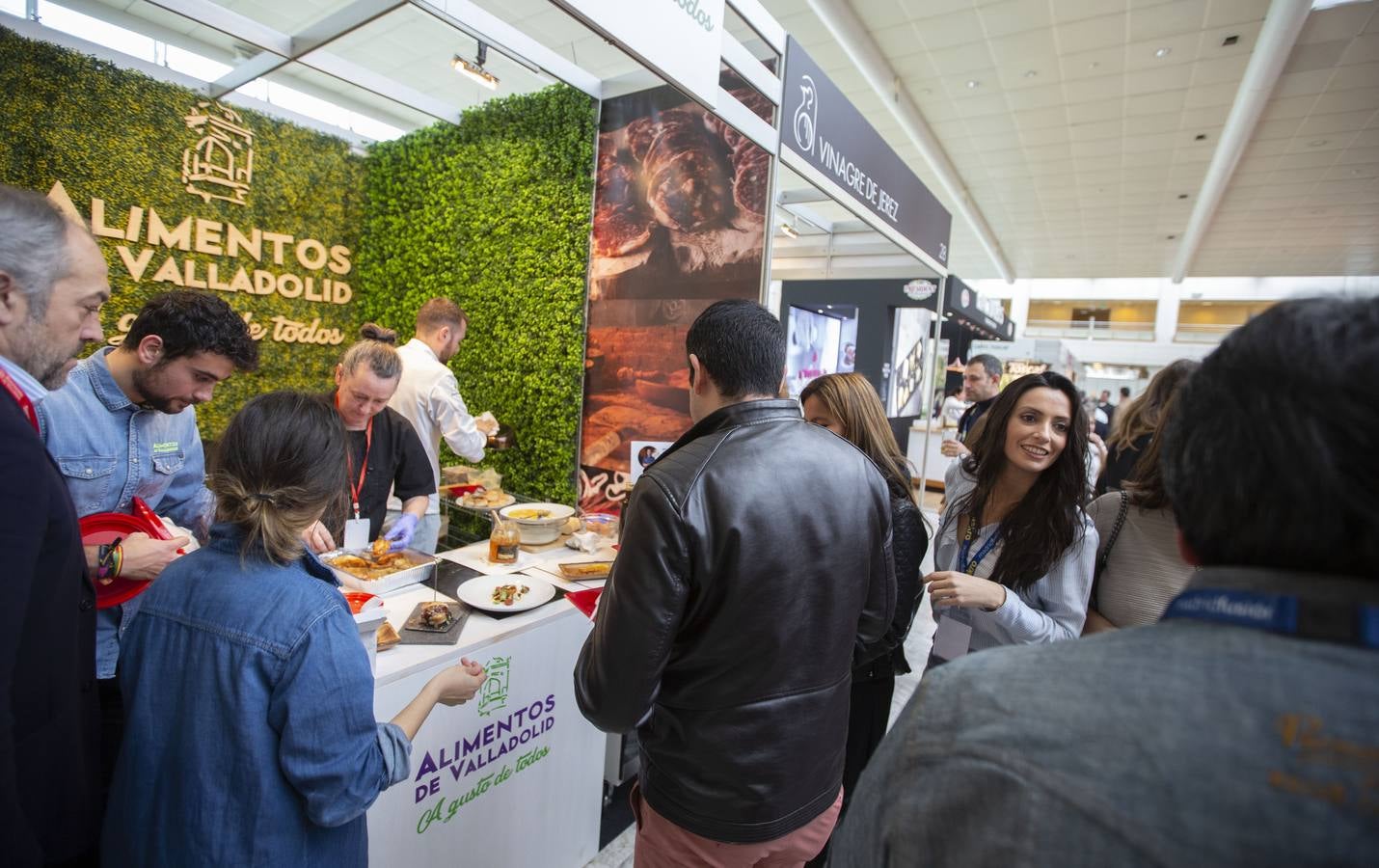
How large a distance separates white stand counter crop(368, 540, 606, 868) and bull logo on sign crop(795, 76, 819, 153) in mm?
2133

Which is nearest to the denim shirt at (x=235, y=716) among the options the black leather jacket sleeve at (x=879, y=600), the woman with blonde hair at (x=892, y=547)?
the black leather jacket sleeve at (x=879, y=600)

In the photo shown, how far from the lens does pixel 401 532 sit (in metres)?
2.34

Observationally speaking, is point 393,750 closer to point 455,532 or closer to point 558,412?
point 558,412

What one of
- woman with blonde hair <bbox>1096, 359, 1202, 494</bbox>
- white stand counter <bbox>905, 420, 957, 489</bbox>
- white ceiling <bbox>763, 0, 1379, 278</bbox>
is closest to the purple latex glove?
woman with blonde hair <bbox>1096, 359, 1202, 494</bbox>

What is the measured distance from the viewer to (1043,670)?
479 mm

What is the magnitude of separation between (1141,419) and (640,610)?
2324 mm

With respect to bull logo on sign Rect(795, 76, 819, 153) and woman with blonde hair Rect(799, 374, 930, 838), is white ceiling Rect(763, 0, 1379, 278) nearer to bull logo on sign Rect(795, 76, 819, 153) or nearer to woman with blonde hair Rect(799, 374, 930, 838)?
bull logo on sign Rect(795, 76, 819, 153)

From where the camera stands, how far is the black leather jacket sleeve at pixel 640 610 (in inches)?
43.3

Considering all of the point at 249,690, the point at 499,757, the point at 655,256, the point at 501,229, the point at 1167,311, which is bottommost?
the point at 499,757

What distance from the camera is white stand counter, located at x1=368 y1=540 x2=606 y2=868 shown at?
158 centimetres

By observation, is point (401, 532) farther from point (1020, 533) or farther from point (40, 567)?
point (1020, 533)

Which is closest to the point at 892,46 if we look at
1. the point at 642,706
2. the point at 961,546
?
the point at 961,546

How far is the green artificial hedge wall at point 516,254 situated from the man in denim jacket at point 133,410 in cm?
251

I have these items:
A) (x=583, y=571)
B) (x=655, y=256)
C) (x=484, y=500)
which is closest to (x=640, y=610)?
(x=583, y=571)
